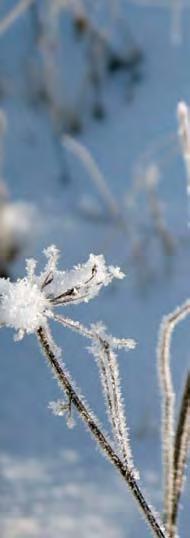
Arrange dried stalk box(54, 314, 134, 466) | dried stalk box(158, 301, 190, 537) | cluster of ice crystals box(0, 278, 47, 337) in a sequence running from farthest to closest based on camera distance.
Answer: dried stalk box(158, 301, 190, 537) → dried stalk box(54, 314, 134, 466) → cluster of ice crystals box(0, 278, 47, 337)

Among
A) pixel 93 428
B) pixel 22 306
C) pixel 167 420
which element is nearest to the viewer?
pixel 22 306

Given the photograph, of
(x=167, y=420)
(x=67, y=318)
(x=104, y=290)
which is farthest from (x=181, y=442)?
(x=104, y=290)

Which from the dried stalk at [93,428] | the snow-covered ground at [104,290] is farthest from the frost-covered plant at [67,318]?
the snow-covered ground at [104,290]

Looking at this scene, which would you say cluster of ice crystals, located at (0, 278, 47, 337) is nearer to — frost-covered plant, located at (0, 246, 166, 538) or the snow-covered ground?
frost-covered plant, located at (0, 246, 166, 538)

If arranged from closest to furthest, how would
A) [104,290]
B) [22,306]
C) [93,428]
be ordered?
[22,306]
[93,428]
[104,290]

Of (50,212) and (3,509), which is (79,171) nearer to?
(50,212)

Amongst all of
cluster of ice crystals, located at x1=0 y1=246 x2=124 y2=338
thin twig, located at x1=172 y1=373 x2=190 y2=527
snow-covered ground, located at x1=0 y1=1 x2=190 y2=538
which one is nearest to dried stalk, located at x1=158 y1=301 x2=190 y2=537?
thin twig, located at x1=172 y1=373 x2=190 y2=527

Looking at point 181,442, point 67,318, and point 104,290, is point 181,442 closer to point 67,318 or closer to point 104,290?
point 67,318
